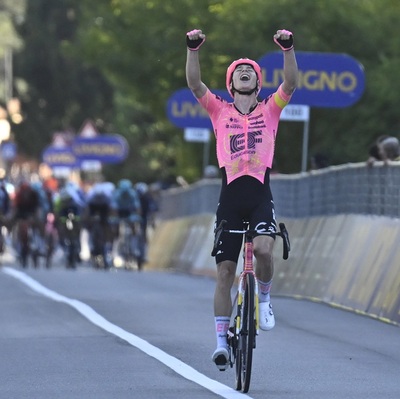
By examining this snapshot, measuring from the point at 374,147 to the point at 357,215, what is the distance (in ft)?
4.03

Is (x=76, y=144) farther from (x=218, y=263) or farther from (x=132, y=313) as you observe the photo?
(x=218, y=263)

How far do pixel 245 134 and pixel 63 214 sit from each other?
82.9 ft

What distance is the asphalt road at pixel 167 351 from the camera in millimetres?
11258

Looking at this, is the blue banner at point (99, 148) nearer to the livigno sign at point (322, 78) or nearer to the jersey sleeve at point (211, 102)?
the livigno sign at point (322, 78)

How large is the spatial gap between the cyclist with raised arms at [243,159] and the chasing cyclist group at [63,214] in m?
23.1

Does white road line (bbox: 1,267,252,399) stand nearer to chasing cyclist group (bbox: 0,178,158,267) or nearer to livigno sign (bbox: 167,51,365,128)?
livigno sign (bbox: 167,51,365,128)

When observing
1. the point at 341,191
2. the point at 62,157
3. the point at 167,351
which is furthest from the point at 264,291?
the point at 62,157

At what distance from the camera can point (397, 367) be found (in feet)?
42.1

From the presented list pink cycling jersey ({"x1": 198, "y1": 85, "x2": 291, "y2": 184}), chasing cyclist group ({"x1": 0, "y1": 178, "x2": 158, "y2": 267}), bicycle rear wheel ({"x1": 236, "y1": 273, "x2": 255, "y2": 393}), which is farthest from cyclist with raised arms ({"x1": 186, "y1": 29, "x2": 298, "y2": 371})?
chasing cyclist group ({"x1": 0, "y1": 178, "x2": 158, "y2": 267})

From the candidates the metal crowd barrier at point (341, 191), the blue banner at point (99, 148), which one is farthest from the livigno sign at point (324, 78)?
the blue banner at point (99, 148)

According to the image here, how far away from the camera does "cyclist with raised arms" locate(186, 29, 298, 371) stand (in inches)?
455

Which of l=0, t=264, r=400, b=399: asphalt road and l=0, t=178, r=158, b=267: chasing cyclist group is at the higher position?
l=0, t=264, r=400, b=399: asphalt road

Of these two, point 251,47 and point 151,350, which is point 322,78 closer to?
point 151,350

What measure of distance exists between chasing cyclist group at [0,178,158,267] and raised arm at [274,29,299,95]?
75.9ft
